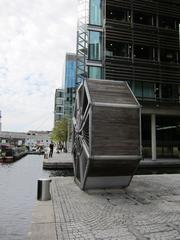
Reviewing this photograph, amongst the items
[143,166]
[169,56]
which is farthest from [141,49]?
[143,166]

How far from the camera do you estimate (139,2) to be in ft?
108

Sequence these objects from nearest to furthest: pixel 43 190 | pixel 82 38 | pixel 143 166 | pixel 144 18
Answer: pixel 43 190
pixel 143 166
pixel 144 18
pixel 82 38

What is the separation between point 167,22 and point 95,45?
10649 mm

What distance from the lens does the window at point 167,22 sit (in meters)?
34.5

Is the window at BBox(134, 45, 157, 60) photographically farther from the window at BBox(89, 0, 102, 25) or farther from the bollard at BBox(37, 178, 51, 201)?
the bollard at BBox(37, 178, 51, 201)

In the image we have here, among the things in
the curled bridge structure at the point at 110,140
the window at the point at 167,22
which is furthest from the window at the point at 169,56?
the curled bridge structure at the point at 110,140

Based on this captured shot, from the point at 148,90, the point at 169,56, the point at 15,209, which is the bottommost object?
the point at 15,209

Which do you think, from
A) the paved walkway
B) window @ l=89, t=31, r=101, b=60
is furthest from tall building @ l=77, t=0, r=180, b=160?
the paved walkway

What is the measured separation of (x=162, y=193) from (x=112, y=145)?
293 centimetres

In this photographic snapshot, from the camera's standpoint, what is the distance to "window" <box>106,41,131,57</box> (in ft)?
104

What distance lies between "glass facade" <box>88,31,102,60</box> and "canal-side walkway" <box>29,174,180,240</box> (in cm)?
2204

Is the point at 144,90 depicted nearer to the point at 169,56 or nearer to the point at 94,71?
the point at 169,56

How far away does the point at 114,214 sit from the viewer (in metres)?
7.70

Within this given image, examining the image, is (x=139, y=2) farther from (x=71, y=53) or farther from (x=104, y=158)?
(x=71, y=53)
